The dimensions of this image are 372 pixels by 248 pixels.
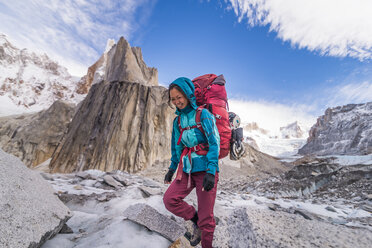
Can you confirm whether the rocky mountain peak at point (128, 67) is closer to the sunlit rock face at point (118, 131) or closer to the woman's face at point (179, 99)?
the sunlit rock face at point (118, 131)

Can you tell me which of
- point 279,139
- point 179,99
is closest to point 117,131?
point 179,99

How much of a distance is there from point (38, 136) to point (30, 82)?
132 ft

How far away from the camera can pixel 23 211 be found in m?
1.34

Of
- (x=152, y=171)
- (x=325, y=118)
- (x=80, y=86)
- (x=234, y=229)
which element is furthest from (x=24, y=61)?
(x=325, y=118)

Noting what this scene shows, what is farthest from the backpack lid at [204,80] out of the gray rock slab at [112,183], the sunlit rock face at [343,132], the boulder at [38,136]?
the sunlit rock face at [343,132]

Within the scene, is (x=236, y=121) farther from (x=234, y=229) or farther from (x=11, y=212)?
(x=11, y=212)

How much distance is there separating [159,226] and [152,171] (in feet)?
32.6

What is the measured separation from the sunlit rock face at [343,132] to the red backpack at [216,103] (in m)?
66.5

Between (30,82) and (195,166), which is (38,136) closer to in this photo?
(195,166)

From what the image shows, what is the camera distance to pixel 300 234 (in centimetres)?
183

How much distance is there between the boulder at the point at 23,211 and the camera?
1171 millimetres

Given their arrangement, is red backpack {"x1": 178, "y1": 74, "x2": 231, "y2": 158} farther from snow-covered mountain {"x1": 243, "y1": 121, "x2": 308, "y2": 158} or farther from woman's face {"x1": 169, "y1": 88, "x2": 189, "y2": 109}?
snow-covered mountain {"x1": 243, "y1": 121, "x2": 308, "y2": 158}

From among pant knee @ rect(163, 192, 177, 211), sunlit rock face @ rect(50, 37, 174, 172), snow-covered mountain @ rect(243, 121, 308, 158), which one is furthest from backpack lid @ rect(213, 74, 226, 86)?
snow-covered mountain @ rect(243, 121, 308, 158)

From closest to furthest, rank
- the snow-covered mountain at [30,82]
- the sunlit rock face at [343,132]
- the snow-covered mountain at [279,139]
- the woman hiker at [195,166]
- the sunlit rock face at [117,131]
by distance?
the woman hiker at [195,166] < the sunlit rock face at [117,131] < the snow-covered mountain at [30,82] < the sunlit rock face at [343,132] < the snow-covered mountain at [279,139]
